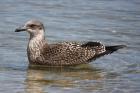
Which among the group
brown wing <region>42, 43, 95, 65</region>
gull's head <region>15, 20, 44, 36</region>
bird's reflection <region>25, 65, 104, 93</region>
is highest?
gull's head <region>15, 20, 44, 36</region>

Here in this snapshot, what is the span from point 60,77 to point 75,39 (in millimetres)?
2629

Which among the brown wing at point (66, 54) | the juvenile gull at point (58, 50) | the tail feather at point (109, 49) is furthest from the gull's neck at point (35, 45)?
the tail feather at point (109, 49)

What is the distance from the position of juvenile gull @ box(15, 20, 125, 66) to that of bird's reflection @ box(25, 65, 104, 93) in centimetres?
15

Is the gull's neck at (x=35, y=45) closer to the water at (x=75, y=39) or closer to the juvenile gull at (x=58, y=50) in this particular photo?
the juvenile gull at (x=58, y=50)

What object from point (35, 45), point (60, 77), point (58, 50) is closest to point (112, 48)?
point (58, 50)

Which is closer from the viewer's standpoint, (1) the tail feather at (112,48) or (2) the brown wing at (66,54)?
(2) the brown wing at (66,54)

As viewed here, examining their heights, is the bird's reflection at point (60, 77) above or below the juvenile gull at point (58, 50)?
below

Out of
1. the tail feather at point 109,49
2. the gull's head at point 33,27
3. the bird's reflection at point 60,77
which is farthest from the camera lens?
the tail feather at point 109,49

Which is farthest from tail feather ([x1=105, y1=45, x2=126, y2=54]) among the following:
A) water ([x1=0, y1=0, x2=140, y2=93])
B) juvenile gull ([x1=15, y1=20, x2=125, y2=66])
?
water ([x1=0, y1=0, x2=140, y2=93])

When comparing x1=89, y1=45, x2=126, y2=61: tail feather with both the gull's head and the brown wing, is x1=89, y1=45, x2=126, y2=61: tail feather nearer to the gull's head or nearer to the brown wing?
the brown wing

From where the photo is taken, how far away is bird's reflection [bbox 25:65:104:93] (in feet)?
37.2

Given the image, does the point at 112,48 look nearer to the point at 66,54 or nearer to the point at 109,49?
the point at 109,49

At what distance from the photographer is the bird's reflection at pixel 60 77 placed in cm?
1133

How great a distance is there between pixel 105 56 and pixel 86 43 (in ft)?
2.38
